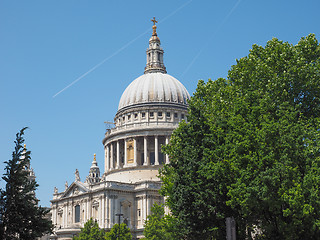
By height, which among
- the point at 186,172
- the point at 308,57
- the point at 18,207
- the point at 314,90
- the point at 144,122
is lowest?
the point at 18,207

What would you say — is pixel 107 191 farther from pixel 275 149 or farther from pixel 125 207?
pixel 275 149

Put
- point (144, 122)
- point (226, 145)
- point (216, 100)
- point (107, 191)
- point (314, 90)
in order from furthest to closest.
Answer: point (144, 122) → point (107, 191) → point (216, 100) → point (314, 90) → point (226, 145)

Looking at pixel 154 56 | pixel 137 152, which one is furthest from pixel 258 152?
pixel 154 56

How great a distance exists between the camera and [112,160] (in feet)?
334

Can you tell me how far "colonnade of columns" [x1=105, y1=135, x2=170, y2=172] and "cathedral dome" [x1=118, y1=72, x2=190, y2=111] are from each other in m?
9.58

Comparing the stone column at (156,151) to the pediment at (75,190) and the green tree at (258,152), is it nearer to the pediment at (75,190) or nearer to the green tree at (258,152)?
the pediment at (75,190)

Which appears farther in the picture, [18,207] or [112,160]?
[112,160]

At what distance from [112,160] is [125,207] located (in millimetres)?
16335

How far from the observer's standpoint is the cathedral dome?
343 feet

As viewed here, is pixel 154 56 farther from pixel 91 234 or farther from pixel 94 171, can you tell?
pixel 91 234

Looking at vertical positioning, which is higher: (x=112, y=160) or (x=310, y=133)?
(x=112, y=160)

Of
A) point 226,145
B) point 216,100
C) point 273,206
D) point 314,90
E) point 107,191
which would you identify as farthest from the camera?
point 107,191

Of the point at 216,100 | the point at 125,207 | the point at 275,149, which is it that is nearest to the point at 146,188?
the point at 125,207

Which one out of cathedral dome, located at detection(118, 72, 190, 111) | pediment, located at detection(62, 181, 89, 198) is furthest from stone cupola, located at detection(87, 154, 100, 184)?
pediment, located at detection(62, 181, 89, 198)
